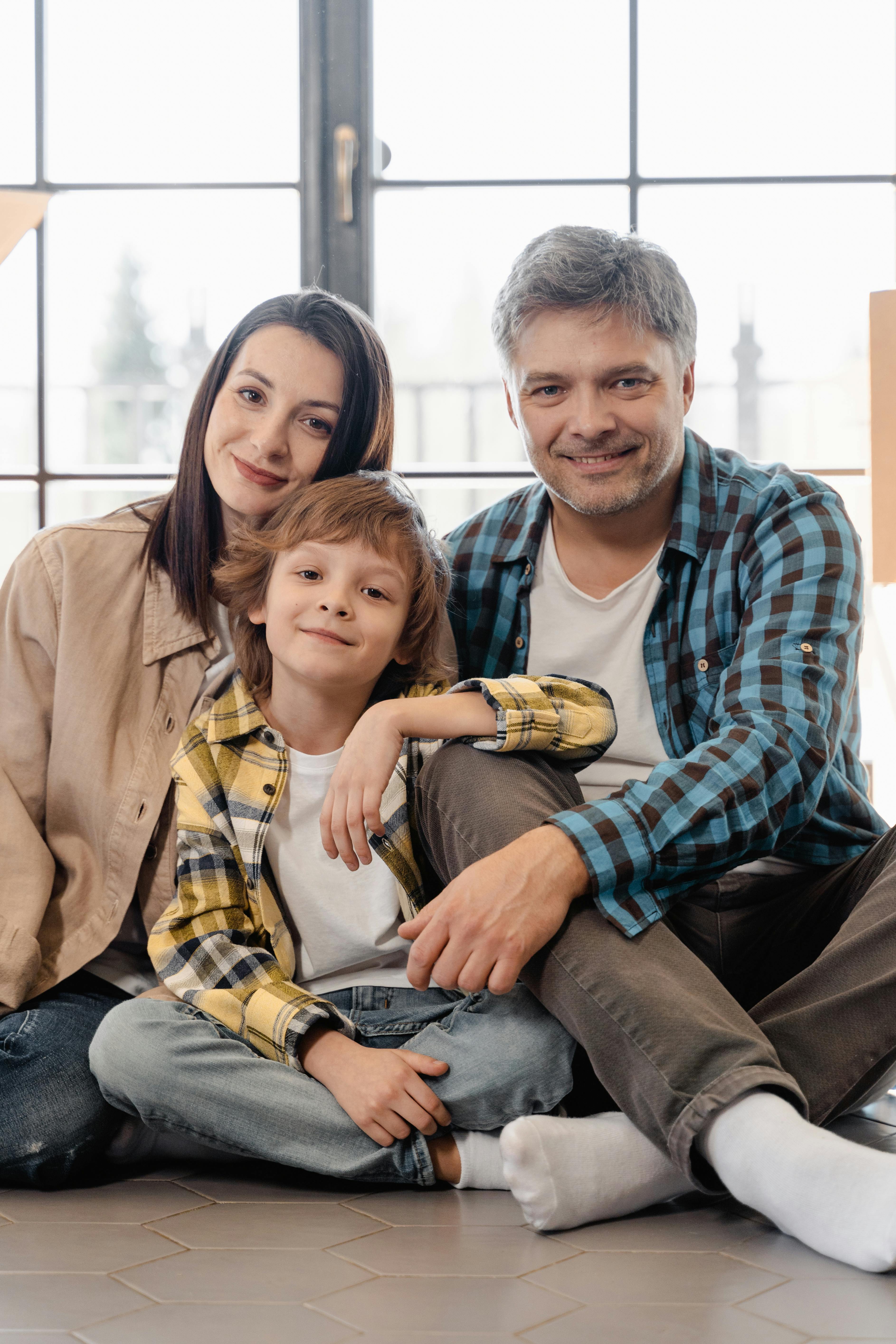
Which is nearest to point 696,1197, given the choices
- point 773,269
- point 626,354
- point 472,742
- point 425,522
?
point 472,742

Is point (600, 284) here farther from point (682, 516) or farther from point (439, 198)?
point (439, 198)

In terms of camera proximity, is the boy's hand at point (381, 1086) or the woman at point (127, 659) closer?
the boy's hand at point (381, 1086)

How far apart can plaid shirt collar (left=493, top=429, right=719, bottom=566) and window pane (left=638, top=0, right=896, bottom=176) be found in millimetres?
893

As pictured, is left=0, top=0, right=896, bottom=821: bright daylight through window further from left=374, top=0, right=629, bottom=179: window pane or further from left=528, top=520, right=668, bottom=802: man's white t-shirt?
left=528, top=520, right=668, bottom=802: man's white t-shirt

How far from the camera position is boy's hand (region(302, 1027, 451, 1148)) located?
47.9 inches

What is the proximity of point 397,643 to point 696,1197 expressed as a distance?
70 centimetres

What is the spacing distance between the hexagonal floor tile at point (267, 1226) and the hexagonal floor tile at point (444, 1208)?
0.09 feet

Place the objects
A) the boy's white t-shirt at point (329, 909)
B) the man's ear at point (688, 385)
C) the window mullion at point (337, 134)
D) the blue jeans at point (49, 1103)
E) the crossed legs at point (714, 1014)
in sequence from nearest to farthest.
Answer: the crossed legs at point (714, 1014)
the blue jeans at point (49, 1103)
the boy's white t-shirt at point (329, 909)
the man's ear at point (688, 385)
the window mullion at point (337, 134)

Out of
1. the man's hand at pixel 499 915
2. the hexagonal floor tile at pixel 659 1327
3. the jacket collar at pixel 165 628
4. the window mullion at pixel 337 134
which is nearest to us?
the hexagonal floor tile at pixel 659 1327

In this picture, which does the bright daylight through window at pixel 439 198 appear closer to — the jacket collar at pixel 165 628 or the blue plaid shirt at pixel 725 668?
the blue plaid shirt at pixel 725 668

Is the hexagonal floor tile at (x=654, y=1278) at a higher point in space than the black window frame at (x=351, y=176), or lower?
lower

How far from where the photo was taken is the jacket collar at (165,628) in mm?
1541

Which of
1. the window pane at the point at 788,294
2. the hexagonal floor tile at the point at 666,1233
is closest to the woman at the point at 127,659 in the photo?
the hexagonal floor tile at the point at 666,1233

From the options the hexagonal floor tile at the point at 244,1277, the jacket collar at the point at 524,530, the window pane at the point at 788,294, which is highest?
the window pane at the point at 788,294
